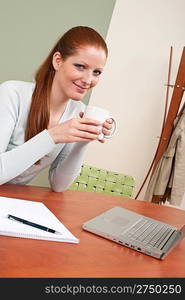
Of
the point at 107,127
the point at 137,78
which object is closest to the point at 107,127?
the point at 107,127

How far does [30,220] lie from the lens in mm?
816

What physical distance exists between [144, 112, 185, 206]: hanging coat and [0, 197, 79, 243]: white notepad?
1720mm

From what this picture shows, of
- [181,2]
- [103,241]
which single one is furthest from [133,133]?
[103,241]

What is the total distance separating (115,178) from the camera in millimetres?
1805

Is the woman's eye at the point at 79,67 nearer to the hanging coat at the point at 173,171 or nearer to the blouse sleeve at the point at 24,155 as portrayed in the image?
the blouse sleeve at the point at 24,155

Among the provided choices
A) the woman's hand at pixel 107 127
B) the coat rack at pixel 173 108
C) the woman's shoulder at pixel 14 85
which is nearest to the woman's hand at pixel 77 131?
the woman's hand at pixel 107 127

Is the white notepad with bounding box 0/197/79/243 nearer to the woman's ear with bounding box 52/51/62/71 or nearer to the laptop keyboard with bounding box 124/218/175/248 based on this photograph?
the laptop keyboard with bounding box 124/218/175/248

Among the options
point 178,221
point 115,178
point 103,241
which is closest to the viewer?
point 103,241

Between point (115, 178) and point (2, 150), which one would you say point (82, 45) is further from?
point (115, 178)

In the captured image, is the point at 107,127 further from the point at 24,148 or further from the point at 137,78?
the point at 137,78

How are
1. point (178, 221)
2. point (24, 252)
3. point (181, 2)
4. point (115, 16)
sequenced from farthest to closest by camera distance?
point (181, 2), point (115, 16), point (178, 221), point (24, 252)

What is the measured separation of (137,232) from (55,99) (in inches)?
26.3

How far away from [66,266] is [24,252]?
9 centimetres

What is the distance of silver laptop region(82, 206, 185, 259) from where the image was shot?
0.84 meters
